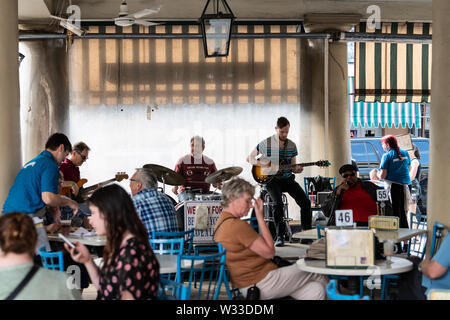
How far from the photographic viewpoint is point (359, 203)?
6.93 meters

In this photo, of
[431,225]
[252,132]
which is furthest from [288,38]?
[431,225]

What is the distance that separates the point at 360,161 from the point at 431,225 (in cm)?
711

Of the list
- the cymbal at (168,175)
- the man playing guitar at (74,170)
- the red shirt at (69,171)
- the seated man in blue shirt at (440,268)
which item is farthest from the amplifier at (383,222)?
the red shirt at (69,171)

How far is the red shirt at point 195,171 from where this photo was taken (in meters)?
9.44

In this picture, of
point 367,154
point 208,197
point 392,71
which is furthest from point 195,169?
point 367,154

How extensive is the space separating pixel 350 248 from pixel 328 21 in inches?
297

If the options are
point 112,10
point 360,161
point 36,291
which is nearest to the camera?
point 36,291

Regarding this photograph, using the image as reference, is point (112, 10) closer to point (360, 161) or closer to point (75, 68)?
point (75, 68)

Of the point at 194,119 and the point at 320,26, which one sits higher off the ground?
the point at 320,26

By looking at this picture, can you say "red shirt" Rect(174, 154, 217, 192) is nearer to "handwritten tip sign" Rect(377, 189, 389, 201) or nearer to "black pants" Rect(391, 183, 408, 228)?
"black pants" Rect(391, 183, 408, 228)

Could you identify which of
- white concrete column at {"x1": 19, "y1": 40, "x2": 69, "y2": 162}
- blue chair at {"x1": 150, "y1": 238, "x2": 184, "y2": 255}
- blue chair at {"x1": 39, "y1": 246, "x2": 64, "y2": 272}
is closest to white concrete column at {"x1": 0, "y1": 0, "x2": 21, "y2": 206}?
blue chair at {"x1": 39, "y1": 246, "x2": 64, "y2": 272}

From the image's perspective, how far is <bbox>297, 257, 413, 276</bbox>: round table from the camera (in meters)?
4.13

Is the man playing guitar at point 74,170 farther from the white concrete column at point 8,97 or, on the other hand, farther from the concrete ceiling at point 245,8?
the concrete ceiling at point 245,8
